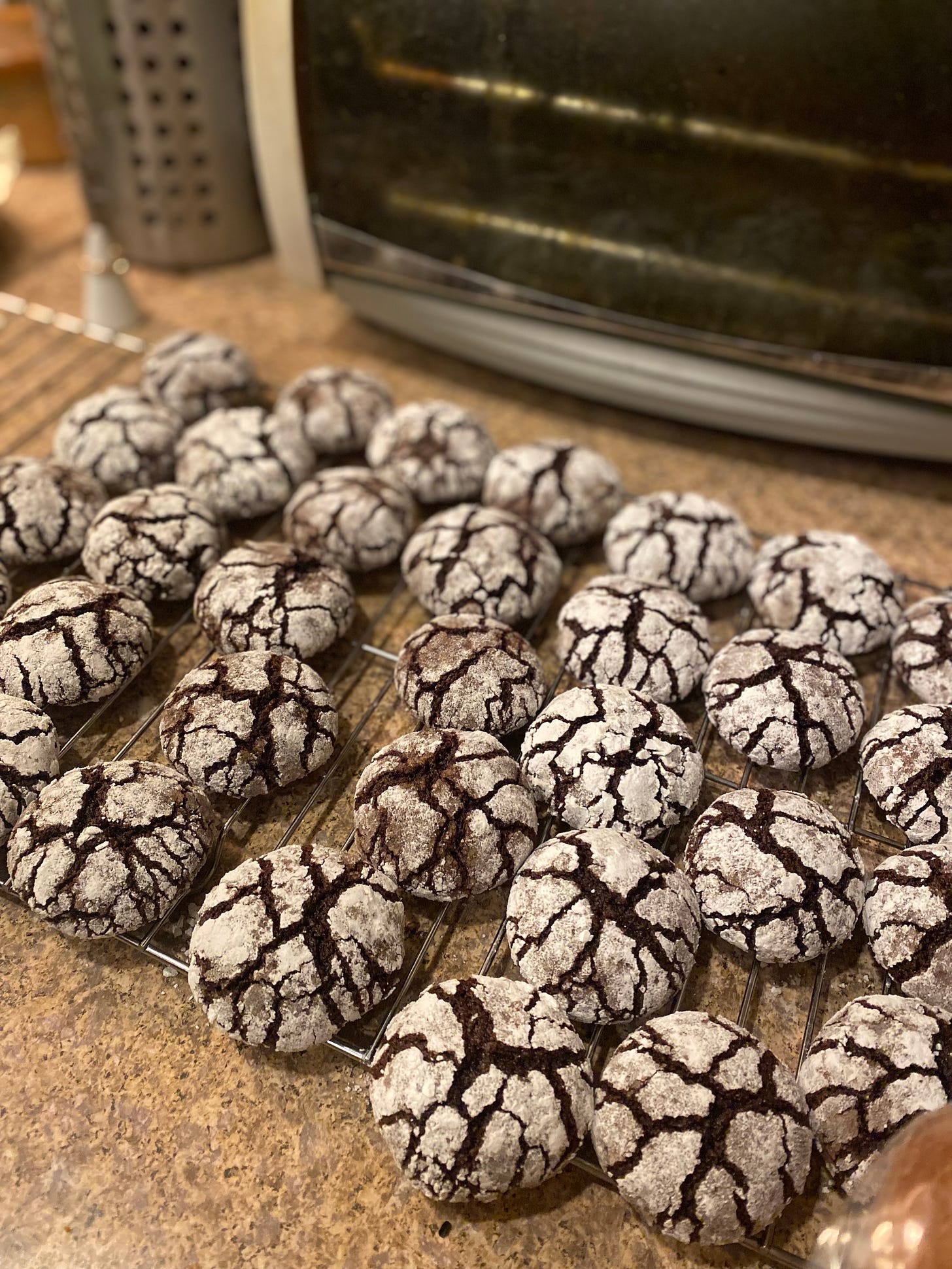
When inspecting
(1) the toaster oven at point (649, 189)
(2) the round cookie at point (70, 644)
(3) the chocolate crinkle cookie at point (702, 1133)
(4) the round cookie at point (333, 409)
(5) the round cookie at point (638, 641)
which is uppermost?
(1) the toaster oven at point (649, 189)

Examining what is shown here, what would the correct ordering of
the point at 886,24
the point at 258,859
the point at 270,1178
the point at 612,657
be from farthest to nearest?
the point at 612,657 < the point at 886,24 < the point at 258,859 < the point at 270,1178

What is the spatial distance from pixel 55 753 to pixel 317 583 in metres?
0.43

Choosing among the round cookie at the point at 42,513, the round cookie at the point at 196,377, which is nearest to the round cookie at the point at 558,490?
the round cookie at the point at 196,377

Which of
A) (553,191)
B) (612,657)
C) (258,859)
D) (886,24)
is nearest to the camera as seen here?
(258,859)

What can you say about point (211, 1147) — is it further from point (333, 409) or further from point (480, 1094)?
point (333, 409)

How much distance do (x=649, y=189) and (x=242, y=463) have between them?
79cm

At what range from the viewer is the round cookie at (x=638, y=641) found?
53.0 inches

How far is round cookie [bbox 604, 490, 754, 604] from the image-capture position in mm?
1498

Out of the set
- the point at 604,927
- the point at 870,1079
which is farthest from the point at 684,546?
the point at 870,1079

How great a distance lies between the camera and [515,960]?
1073 millimetres

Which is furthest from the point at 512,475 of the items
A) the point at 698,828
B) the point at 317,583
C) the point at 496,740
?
the point at 698,828

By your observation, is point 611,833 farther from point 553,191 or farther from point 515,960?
point 553,191

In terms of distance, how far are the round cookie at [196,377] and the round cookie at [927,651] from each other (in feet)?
4.15

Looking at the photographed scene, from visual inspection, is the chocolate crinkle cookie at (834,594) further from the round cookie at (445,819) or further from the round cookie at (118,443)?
the round cookie at (118,443)
